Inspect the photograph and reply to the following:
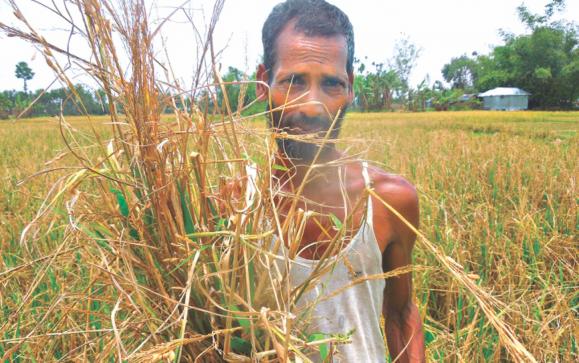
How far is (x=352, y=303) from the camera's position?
108 cm

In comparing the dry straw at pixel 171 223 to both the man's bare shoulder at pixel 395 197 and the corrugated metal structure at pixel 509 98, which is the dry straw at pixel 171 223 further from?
the corrugated metal structure at pixel 509 98

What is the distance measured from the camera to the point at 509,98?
136ft

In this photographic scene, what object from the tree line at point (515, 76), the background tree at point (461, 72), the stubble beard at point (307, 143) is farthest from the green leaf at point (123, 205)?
the background tree at point (461, 72)

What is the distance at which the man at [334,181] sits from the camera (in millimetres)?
1038

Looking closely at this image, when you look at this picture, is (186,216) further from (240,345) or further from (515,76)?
(515,76)

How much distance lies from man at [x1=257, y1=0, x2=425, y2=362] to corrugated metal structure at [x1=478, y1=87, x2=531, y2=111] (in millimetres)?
44111

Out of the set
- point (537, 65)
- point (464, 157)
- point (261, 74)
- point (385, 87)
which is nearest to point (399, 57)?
point (385, 87)

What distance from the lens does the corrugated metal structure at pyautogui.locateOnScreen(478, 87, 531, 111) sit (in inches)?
1583

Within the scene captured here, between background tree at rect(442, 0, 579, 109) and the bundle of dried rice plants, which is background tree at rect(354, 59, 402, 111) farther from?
the bundle of dried rice plants

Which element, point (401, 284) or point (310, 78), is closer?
point (310, 78)

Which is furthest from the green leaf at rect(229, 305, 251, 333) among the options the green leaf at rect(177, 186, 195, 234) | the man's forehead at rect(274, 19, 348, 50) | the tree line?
the tree line

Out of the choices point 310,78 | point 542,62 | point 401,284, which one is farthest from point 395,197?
point 542,62

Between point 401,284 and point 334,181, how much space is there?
14.3 inches

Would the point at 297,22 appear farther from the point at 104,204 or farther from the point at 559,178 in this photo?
the point at 559,178
